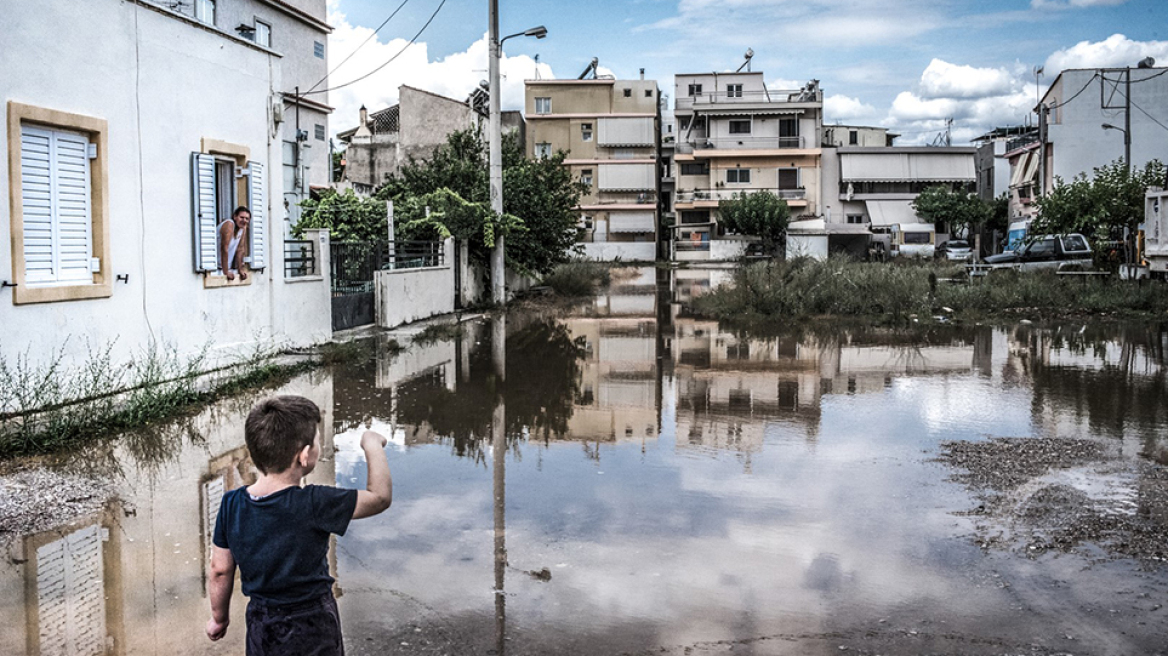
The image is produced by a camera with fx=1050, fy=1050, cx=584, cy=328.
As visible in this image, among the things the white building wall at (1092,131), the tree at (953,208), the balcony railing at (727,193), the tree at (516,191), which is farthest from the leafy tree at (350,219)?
the tree at (953,208)

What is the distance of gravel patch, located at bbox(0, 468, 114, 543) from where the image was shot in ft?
22.0

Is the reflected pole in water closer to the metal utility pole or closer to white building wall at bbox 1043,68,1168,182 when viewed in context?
the metal utility pole

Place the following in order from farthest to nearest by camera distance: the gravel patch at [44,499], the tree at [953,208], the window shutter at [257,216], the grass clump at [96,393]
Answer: the tree at [953,208] → the window shutter at [257,216] → the grass clump at [96,393] → the gravel patch at [44,499]

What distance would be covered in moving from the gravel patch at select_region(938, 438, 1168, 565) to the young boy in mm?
4364

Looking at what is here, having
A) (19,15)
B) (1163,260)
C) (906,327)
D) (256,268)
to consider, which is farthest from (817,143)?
(19,15)

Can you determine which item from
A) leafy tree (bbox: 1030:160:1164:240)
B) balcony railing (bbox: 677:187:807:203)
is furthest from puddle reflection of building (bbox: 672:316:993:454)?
balcony railing (bbox: 677:187:807:203)

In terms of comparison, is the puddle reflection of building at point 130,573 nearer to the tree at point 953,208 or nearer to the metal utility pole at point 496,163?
the metal utility pole at point 496,163

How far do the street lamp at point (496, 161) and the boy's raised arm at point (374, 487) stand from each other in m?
22.3

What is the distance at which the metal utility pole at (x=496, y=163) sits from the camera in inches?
1008

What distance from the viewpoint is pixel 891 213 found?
68.8m

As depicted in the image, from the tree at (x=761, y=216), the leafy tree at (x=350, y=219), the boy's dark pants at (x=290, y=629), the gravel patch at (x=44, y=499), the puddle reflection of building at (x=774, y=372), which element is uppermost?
the tree at (x=761, y=216)

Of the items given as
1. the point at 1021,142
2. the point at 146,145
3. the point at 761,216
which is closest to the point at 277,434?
the point at 146,145

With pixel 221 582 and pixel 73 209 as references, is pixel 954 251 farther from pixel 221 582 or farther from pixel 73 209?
pixel 221 582

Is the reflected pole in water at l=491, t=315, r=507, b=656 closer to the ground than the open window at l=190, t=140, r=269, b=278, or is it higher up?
closer to the ground
